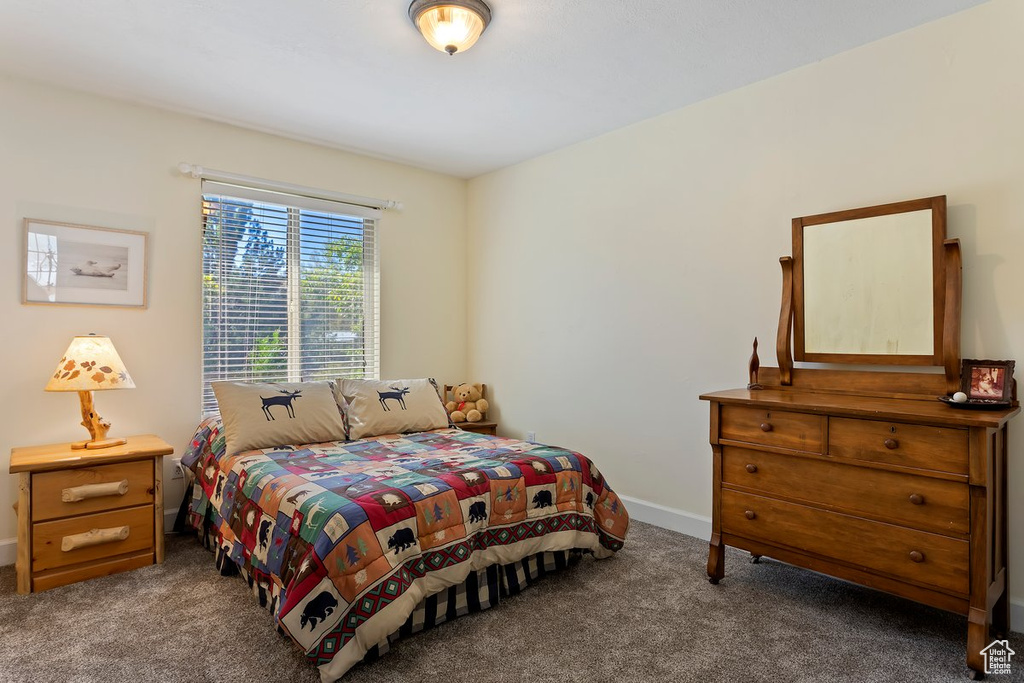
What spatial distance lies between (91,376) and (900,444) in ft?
11.6

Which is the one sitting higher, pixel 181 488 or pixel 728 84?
pixel 728 84

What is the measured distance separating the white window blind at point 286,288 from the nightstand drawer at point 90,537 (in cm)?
87

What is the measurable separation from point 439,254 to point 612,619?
3187mm

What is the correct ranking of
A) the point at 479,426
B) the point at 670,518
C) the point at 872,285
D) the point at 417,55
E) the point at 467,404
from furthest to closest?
the point at 467,404 → the point at 479,426 → the point at 670,518 → the point at 417,55 → the point at 872,285

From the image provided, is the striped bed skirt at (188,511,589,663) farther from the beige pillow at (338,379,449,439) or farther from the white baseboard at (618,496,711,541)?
the beige pillow at (338,379,449,439)

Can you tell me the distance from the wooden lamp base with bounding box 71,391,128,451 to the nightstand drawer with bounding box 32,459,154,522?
0.20 m

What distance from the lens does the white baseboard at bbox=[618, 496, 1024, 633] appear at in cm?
322

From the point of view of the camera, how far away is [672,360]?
3.38m

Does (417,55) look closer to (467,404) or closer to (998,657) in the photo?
(467,404)

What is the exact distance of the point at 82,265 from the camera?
3074mm

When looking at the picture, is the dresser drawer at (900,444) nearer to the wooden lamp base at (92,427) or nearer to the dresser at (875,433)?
the dresser at (875,433)

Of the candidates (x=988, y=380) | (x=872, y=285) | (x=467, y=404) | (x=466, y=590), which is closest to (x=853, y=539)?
(x=988, y=380)

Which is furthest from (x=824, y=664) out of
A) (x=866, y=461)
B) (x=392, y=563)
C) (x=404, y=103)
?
(x=404, y=103)

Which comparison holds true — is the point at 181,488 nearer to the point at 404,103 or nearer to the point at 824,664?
the point at 404,103
